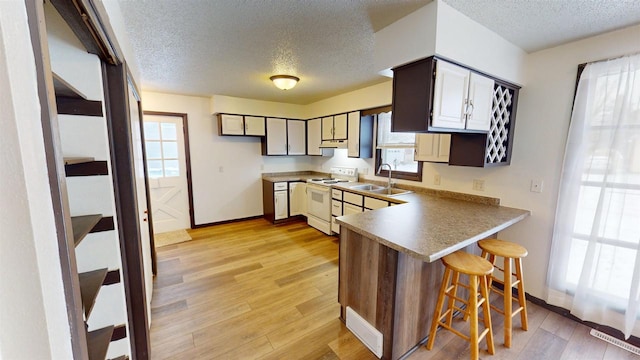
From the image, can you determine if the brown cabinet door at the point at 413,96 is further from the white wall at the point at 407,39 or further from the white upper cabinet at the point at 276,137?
the white upper cabinet at the point at 276,137

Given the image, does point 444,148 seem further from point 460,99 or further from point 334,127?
point 334,127

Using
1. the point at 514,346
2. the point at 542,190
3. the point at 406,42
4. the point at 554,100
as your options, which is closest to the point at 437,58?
the point at 406,42

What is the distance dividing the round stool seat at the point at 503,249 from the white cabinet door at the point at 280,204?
10.8 ft

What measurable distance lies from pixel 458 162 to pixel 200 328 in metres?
2.80

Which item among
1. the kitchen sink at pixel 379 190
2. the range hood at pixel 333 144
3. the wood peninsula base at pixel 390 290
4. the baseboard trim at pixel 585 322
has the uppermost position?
the range hood at pixel 333 144

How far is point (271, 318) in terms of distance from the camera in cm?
213

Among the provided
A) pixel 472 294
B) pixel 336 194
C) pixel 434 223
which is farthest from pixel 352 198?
pixel 472 294

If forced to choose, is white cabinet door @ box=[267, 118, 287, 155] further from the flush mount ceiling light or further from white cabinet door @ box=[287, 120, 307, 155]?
the flush mount ceiling light

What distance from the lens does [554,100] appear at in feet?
7.11

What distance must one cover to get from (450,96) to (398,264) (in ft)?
4.14

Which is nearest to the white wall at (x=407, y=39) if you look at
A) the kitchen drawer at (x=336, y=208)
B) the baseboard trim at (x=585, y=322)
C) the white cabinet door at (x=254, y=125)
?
the kitchen drawer at (x=336, y=208)

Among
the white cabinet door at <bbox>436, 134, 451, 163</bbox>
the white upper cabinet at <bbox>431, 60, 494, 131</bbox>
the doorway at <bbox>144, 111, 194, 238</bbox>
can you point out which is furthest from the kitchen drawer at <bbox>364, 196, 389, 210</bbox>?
the doorway at <bbox>144, 111, 194, 238</bbox>

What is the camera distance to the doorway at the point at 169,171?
3.93 metres

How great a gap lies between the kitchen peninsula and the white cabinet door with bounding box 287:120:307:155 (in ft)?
10.0
